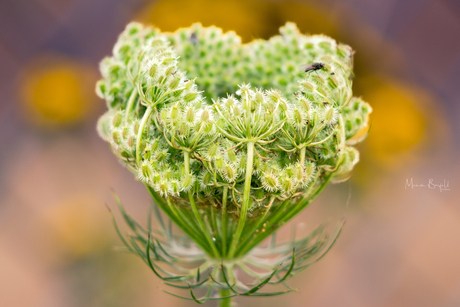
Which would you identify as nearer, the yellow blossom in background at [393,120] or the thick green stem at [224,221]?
the thick green stem at [224,221]

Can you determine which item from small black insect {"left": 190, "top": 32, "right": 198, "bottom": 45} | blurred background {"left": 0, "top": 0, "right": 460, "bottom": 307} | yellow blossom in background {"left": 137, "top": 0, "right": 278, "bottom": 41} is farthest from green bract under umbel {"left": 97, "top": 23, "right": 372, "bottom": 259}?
yellow blossom in background {"left": 137, "top": 0, "right": 278, "bottom": 41}

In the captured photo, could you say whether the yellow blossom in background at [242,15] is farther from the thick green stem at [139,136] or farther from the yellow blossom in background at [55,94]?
the thick green stem at [139,136]

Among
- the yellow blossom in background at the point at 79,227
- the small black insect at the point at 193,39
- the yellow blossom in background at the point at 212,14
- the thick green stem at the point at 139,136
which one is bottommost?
the yellow blossom in background at the point at 79,227

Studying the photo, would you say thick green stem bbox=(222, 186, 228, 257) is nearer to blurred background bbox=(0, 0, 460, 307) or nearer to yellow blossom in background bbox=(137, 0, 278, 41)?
blurred background bbox=(0, 0, 460, 307)

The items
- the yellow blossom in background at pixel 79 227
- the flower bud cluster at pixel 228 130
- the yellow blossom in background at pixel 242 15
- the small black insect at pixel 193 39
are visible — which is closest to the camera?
the flower bud cluster at pixel 228 130

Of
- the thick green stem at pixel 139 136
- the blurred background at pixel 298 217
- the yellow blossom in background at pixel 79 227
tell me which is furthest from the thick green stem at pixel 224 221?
the yellow blossom in background at pixel 79 227

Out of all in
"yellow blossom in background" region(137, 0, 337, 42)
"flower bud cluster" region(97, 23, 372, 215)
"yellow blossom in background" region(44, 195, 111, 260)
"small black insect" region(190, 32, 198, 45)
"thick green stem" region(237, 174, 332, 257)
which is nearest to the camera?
"flower bud cluster" region(97, 23, 372, 215)

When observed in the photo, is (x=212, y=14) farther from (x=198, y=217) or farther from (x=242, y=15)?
(x=198, y=217)

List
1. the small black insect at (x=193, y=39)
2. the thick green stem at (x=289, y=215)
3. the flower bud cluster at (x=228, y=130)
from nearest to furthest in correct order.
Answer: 1. the flower bud cluster at (x=228, y=130)
2. the thick green stem at (x=289, y=215)
3. the small black insect at (x=193, y=39)

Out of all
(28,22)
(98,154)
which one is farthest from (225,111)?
(28,22)
